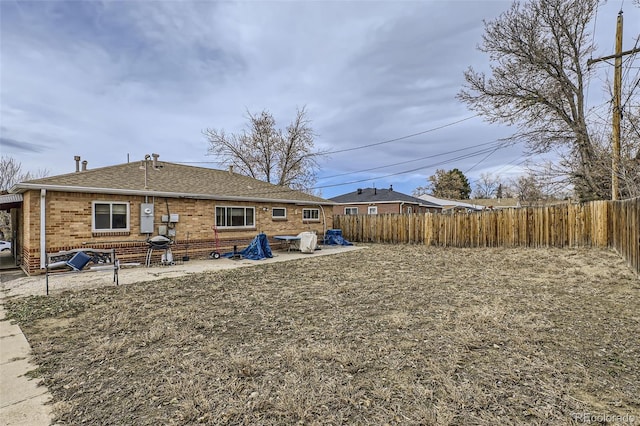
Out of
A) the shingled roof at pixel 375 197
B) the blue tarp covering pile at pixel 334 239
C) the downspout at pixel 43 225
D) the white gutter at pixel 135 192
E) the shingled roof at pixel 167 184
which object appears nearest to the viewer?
the white gutter at pixel 135 192

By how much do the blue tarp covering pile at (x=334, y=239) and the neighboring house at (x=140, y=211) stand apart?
2.32m

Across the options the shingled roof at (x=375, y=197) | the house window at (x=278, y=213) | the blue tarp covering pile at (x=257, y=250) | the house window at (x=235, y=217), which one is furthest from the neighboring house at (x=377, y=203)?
the blue tarp covering pile at (x=257, y=250)

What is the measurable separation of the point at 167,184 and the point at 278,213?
206 inches

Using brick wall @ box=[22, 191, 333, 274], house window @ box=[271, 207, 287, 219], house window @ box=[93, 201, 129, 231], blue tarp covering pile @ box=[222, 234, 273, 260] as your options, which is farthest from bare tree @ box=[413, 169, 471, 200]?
house window @ box=[93, 201, 129, 231]

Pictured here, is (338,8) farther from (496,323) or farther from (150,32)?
(496,323)

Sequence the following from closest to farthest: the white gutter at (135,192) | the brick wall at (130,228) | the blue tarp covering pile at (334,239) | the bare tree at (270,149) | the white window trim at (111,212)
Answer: the white gutter at (135,192), the brick wall at (130,228), the white window trim at (111,212), the blue tarp covering pile at (334,239), the bare tree at (270,149)

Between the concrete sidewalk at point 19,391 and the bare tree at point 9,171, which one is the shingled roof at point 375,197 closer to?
the concrete sidewalk at point 19,391

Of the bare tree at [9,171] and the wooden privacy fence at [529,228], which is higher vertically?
the bare tree at [9,171]

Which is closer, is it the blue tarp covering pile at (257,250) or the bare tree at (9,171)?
the blue tarp covering pile at (257,250)

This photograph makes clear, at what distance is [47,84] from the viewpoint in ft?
35.1

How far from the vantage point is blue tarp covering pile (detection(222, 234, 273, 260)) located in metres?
12.2

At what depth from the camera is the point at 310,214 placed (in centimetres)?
1708

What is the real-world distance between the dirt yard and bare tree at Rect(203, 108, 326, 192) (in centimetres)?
2036

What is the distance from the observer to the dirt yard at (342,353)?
7.98ft
